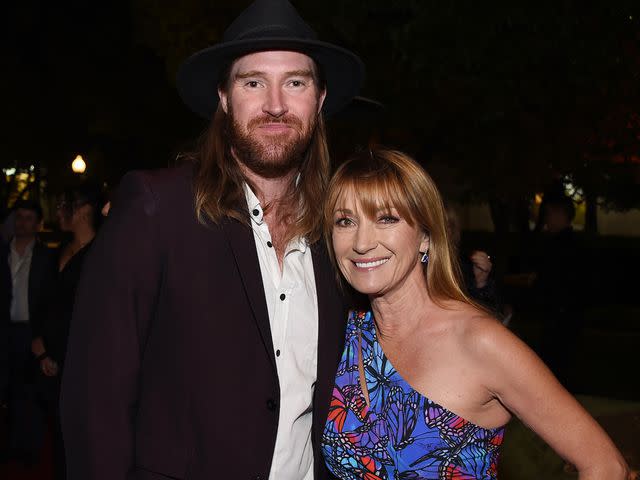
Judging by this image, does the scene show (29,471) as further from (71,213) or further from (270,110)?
(270,110)

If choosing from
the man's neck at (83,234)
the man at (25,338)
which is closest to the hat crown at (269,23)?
the man's neck at (83,234)

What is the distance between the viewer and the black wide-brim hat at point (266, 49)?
9.22 ft

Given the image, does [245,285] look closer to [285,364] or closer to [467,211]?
[285,364]

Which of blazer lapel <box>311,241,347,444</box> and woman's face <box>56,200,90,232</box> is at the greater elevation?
woman's face <box>56,200,90,232</box>

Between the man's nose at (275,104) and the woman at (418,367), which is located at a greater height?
the man's nose at (275,104)

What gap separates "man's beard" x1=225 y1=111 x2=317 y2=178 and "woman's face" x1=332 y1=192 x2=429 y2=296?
24cm

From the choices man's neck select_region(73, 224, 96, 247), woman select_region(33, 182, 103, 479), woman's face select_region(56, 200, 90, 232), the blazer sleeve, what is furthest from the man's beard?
woman's face select_region(56, 200, 90, 232)

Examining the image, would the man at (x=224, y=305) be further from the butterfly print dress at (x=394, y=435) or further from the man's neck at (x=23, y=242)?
the man's neck at (x=23, y=242)

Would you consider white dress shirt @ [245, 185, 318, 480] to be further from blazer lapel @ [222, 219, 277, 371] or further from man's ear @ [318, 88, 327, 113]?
man's ear @ [318, 88, 327, 113]

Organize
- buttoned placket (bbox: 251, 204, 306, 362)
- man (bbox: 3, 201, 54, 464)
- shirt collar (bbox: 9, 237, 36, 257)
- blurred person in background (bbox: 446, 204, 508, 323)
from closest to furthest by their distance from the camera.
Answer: buttoned placket (bbox: 251, 204, 306, 362), blurred person in background (bbox: 446, 204, 508, 323), man (bbox: 3, 201, 54, 464), shirt collar (bbox: 9, 237, 36, 257)

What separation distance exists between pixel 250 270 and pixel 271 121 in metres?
0.55

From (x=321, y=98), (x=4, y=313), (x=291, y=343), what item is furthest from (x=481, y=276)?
(x=4, y=313)

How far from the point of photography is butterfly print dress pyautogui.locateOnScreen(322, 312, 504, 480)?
270cm

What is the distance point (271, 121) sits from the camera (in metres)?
2.78
